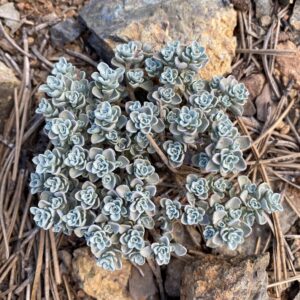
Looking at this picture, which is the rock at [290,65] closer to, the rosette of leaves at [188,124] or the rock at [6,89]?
the rosette of leaves at [188,124]

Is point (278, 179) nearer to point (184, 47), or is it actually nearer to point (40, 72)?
point (184, 47)

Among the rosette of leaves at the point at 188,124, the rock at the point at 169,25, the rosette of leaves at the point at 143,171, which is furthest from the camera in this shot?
the rock at the point at 169,25

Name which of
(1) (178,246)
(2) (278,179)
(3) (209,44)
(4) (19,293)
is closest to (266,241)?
(2) (278,179)

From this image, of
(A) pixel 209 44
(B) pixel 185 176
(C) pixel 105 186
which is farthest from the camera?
(A) pixel 209 44

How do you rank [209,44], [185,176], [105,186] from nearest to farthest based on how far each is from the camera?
[105,186], [185,176], [209,44]

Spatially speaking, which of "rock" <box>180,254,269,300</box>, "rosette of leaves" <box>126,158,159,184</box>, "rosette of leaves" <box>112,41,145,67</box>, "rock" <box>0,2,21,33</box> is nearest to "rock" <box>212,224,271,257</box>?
"rock" <box>180,254,269,300</box>

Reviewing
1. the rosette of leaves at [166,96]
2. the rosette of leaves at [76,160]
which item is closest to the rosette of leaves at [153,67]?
the rosette of leaves at [166,96]

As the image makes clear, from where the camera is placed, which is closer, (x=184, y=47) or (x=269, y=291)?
(x=184, y=47)
